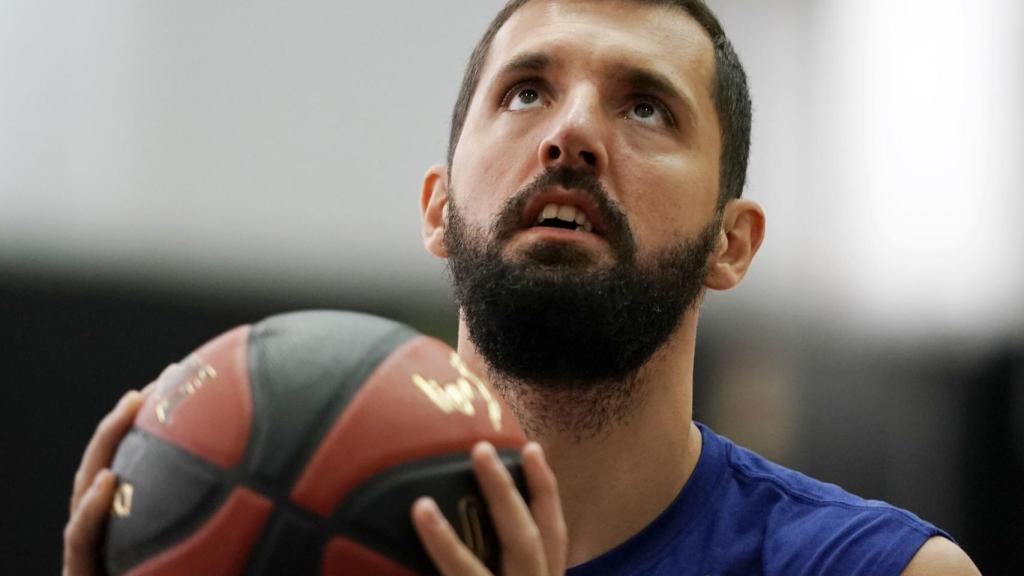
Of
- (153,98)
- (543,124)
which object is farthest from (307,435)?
(153,98)

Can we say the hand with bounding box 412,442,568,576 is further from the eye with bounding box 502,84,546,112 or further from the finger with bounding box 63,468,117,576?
the eye with bounding box 502,84,546,112

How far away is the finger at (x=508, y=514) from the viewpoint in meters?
1.50

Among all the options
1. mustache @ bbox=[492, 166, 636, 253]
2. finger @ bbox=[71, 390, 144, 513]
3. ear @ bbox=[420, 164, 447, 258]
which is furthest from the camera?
ear @ bbox=[420, 164, 447, 258]

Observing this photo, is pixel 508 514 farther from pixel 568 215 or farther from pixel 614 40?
pixel 614 40

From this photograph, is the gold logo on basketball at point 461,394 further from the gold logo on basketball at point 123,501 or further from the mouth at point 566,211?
the mouth at point 566,211

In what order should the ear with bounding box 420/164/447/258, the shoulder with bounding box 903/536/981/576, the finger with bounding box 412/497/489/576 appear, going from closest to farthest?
the finger with bounding box 412/497/489/576 < the shoulder with bounding box 903/536/981/576 < the ear with bounding box 420/164/447/258

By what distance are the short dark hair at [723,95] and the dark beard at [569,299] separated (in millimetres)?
246

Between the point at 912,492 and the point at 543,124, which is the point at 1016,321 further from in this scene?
the point at 543,124

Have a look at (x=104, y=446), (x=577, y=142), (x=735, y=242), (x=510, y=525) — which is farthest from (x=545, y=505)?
(x=735, y=242)

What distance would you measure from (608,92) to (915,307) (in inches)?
225

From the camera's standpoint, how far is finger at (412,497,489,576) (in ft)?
4.74

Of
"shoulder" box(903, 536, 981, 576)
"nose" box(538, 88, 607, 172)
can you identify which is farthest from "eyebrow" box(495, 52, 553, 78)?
"shoulder" box(903, 536, 981, 576)

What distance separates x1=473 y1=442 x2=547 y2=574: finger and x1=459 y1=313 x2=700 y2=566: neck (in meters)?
0.83

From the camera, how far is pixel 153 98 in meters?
6.87
